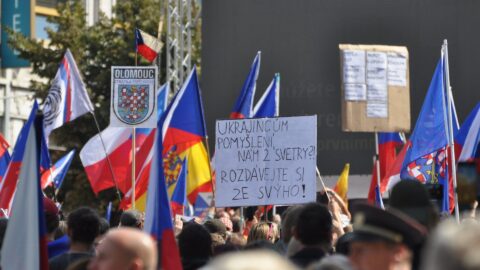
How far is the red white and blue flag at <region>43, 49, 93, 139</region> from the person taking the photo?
16.0 m

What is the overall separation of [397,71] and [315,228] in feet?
30.7

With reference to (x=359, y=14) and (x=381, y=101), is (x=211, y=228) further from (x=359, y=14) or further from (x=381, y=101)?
(x=359, y=14)

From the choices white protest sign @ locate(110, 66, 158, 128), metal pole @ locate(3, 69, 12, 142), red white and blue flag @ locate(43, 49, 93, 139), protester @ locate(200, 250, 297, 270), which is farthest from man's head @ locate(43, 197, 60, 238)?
metal pole @ locate(3, 69, 12, 142)

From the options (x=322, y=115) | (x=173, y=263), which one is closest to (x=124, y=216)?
(x=173, y=263)

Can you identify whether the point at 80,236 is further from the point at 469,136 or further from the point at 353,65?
the point at 353,65

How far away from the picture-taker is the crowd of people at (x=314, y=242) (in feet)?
10.6

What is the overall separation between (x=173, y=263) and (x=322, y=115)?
629 inches

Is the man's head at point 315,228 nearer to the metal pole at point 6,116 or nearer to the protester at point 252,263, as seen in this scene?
the protester at point 252,263

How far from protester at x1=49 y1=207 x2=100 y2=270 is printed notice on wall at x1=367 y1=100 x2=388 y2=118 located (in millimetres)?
9049

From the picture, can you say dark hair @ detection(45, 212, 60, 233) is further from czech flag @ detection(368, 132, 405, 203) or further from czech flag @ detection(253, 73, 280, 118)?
czech flag @ detection(368, 132, 405, 203)

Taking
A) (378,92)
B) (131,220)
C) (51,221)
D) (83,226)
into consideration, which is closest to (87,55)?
(378,92)

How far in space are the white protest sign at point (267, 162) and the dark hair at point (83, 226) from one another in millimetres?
4118

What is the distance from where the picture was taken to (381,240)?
181 inches

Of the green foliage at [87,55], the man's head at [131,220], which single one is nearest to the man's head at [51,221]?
the man's head at [131,220]
